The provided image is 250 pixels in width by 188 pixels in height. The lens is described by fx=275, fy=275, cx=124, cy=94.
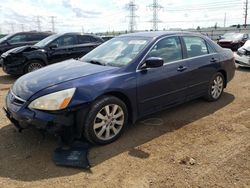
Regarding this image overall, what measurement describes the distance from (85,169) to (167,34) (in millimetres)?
2793

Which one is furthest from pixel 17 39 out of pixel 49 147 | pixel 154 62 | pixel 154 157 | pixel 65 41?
pixel 154 157

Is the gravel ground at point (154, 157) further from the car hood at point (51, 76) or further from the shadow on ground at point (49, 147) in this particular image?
the car hood at point (51, 76)

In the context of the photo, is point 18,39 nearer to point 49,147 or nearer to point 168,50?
point 168,50

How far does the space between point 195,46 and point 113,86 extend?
7.59 ft

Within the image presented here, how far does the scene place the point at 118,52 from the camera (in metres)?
4.63

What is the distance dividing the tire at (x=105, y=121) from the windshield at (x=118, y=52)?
69 cm

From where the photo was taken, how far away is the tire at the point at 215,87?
570 centimetres

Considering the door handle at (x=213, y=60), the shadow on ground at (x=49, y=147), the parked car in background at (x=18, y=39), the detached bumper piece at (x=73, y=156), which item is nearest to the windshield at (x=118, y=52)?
the shadow on ground at (x=49, y=147)

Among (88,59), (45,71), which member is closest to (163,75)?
(88,59)

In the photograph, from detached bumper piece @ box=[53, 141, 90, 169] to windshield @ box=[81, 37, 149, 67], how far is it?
1353mm

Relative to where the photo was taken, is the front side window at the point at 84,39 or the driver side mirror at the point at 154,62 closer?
the driver side mirror at the point at 154,62

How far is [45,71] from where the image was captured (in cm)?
427

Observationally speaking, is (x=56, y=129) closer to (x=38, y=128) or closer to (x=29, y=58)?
(x=38, y=128)

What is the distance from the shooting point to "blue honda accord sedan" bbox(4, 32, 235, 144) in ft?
11.5
